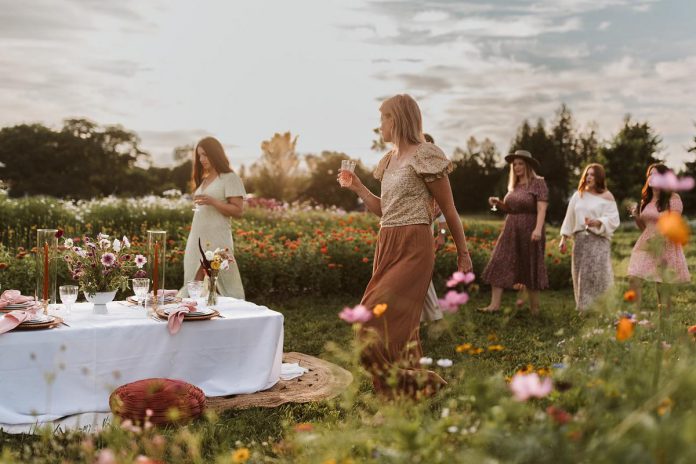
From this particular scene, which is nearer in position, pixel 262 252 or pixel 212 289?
pixel 212 289

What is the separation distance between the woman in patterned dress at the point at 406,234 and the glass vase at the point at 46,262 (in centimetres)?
188

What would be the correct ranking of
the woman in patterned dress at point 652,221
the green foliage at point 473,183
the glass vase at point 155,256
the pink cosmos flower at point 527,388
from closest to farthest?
the pink cosmos flower at point 527,388 < the glass vase at point 155,256 < the woman in patterned dress at point 652,221 < the green foliage at point 473,183

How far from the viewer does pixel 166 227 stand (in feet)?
36.7

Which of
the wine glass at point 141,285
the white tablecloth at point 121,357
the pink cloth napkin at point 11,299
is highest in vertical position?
the wine glass at point 141,285

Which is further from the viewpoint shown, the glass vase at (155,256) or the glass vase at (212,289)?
the glass vase at (212,289)

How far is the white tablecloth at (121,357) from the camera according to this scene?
12.4 ft

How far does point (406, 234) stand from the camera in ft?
13.0

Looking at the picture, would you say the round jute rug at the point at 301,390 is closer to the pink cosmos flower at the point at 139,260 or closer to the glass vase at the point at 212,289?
the glass vase at the point at 212,289

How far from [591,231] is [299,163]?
21753 mm

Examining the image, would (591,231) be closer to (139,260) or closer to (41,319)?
(139,260)

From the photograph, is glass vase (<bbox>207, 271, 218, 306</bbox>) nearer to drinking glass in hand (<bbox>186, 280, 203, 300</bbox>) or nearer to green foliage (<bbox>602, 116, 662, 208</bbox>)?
drinking glass in hand (<bbox>186, 280, 203, 300</bbox>)

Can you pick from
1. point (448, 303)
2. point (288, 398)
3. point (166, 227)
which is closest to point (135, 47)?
point (166, 227)

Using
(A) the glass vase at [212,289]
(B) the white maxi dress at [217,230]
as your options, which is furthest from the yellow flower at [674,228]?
(B) the white maxi dress at [217,230]

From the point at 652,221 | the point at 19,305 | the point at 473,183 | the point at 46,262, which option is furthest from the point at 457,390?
the point at 473,183
